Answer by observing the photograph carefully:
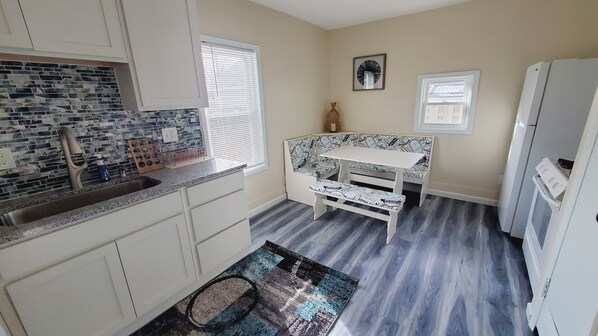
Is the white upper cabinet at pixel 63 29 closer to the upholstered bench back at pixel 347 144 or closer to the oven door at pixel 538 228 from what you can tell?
the upholstered bench back at pixel 347 144

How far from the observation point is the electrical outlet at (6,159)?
1.36m

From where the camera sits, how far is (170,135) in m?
2.11

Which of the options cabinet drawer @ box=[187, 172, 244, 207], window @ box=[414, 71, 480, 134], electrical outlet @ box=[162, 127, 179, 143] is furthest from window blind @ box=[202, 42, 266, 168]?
window @ box=[414, 71, 480, 134]

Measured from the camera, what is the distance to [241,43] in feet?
8.45

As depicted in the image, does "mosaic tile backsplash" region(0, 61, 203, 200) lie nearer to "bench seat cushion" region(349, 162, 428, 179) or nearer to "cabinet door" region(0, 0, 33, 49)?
"cabinet door" region(0, 0, 33, 49)

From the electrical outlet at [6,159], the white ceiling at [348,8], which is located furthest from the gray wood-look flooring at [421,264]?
the white ceiling at [348,8]

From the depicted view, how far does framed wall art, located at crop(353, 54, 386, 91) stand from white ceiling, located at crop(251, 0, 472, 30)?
52 cm

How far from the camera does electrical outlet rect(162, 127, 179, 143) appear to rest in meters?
2.07

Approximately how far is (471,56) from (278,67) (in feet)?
7.80

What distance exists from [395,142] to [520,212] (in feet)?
5.48

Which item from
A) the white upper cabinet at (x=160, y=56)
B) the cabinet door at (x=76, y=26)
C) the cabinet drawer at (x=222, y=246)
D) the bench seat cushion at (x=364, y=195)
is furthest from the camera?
the bench seat cushion at (x=364, y=195)

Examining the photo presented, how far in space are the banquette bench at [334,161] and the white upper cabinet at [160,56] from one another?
166 centimetres

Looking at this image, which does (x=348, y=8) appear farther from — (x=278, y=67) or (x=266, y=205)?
(x=266, y=205)

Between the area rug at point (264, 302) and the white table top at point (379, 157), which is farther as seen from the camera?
the white table top at point (379, 157)
